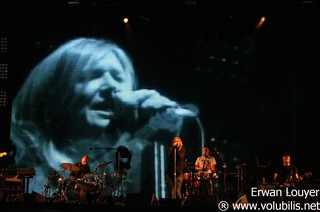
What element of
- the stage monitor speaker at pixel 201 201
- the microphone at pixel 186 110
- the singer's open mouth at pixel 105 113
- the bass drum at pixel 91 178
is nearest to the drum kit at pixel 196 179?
the microphone at pixel 186 110

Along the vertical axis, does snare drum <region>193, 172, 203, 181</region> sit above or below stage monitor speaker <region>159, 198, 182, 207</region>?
above

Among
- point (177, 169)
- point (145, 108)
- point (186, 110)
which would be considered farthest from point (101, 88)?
point (177, 169)

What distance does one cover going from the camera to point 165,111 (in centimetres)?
1293

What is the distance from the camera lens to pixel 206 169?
11.5 m

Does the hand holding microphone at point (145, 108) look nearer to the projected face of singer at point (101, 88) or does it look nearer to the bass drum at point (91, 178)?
the projected face of singer at point (101, 88)

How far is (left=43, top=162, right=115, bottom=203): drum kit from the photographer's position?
439 inches

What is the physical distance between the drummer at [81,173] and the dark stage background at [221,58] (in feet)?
7.75

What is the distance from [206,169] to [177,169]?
0.65 meters

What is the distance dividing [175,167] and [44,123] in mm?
3773

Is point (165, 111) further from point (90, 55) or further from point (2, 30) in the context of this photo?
point (2, 30)

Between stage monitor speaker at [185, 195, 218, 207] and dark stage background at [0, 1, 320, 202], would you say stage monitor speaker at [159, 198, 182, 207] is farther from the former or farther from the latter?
dark stage background at [0, 1, 320, 202]

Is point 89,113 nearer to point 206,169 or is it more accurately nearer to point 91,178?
point 91,178

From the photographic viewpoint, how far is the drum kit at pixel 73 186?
11.1m

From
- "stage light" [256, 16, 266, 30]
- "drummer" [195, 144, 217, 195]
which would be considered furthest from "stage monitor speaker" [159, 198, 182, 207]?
"stage light" [256, 16, 266, 30]
